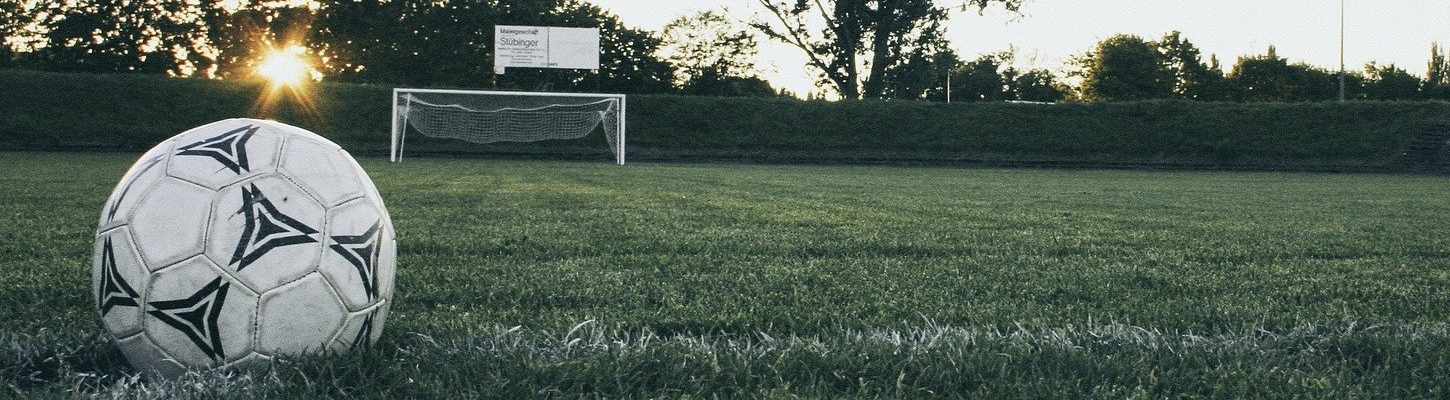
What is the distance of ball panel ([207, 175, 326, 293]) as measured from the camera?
5.35 ft

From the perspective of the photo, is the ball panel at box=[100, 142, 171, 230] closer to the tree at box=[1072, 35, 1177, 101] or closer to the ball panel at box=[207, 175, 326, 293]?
the ball panel at box=[207, 175, 326, 293]

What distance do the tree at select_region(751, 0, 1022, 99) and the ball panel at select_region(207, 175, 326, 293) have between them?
105ft

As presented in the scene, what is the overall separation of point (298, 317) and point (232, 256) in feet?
0.52

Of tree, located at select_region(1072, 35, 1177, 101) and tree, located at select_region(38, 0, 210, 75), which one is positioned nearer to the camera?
tree, located at select_region(38, 0, 210, 75)

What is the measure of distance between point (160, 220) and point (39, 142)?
22952mm

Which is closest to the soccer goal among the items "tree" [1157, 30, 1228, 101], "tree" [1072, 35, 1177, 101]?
"tree" [1072, 35, 1177, 101]

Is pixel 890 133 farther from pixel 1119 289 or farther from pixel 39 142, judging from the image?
pixel 1119 289

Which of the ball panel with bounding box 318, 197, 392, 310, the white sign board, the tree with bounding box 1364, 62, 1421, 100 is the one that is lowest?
the ball panel with bounding box 318, 197, 392, 310

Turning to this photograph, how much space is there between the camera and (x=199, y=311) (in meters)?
1.63

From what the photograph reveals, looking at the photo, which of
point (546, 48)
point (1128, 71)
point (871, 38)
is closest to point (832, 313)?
Answer: point (546, 48)

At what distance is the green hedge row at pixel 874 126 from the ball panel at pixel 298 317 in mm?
20925

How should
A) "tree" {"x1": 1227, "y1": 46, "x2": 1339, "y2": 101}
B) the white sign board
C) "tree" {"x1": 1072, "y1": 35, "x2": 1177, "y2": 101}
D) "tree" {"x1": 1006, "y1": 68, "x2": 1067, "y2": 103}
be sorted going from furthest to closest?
1. "tree" {"x1": 1006, "y1": 68, "x2": 1067, "y2": 103}
2. "tree" {"x1": 1072, "y1": 35, "x2": 1177, "y2": 101}
3. "tree" {"x1": 1227, "y1": 46, "x2": 1339, "y2": 101}
4. the white sign board

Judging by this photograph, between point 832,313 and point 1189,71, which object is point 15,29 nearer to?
point 832,313

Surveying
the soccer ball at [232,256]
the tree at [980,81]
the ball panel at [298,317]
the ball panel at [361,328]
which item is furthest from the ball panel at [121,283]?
the tree at [980,81]
